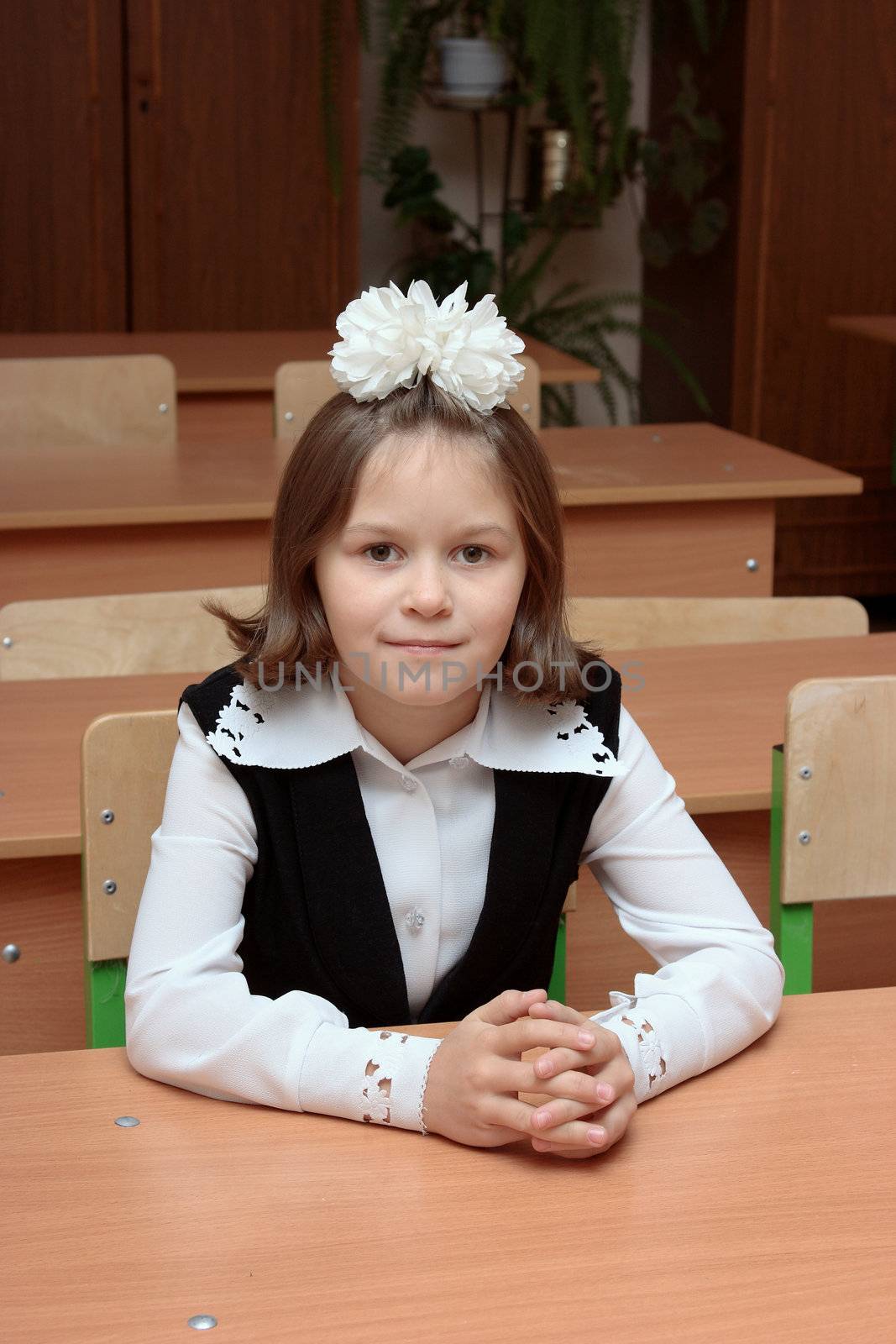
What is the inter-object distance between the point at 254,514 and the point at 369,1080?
1819 mm

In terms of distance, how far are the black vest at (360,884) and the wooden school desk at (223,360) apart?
256 centimetres

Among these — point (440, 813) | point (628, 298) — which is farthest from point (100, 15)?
point (440, 813)

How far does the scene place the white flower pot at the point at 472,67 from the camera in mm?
4805

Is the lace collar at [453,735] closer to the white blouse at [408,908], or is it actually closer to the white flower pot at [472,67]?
the white blouse at [408,908]

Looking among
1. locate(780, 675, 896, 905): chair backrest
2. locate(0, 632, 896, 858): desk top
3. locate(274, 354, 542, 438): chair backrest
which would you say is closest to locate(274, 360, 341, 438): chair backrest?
locate(274, 354, 542, 438): chair backrest

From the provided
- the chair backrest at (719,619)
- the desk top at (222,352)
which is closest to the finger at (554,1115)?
the chair backrest at (719,619)

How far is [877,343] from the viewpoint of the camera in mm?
4824

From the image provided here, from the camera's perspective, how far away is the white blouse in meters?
1.03

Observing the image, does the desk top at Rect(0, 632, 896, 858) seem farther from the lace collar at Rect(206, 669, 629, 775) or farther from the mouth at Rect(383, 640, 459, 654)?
the mouth at Rect(383, 640, 459, 654)

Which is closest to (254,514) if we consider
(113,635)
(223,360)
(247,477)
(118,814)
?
(247,477)

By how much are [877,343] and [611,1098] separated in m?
4.20

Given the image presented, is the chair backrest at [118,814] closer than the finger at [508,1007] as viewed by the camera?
No

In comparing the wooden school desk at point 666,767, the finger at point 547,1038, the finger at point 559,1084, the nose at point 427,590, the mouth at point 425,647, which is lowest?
the wooden school desk at point 666,767

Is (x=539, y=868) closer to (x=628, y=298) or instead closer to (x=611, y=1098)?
(x=611, y=1098)
